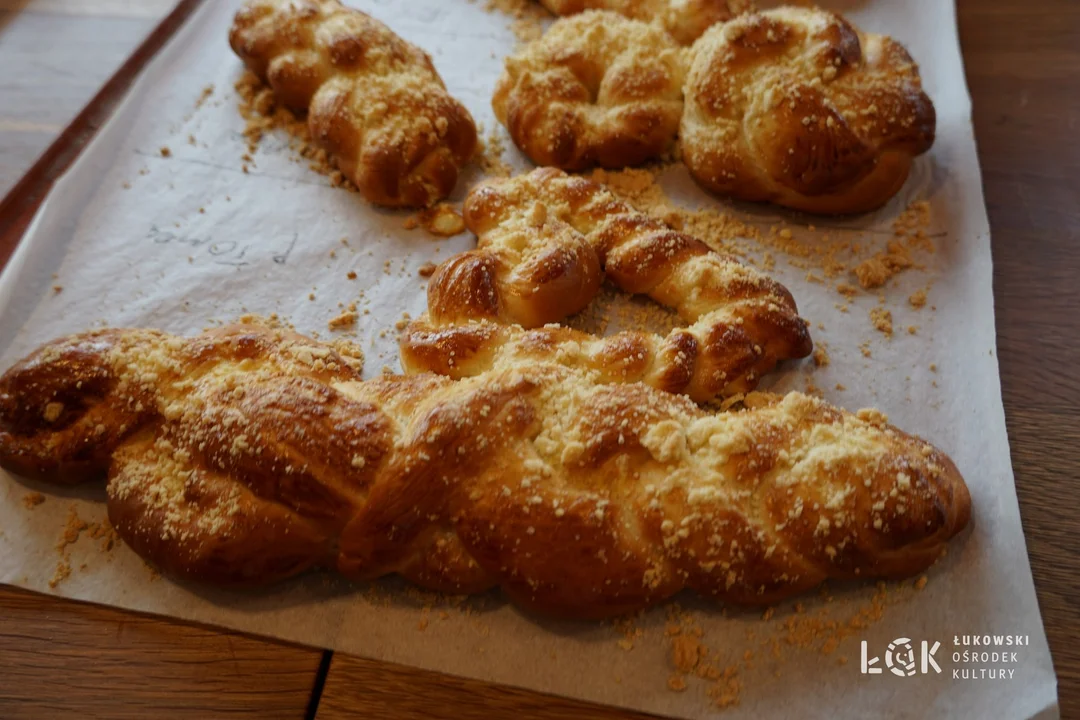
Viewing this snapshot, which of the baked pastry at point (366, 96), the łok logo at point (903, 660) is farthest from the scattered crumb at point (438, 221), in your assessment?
the łok logo at point (903, 660)

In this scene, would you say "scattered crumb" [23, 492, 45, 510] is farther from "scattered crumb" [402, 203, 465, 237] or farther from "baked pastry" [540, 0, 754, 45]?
"baked pastry" [540, 0, 754, 45]

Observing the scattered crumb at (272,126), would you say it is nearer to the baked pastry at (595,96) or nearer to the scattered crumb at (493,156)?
the scattered crumb at (493,156)

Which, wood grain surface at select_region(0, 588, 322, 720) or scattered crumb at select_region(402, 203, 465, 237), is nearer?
wood grain surface at select_region(0, 588, 322, 720)

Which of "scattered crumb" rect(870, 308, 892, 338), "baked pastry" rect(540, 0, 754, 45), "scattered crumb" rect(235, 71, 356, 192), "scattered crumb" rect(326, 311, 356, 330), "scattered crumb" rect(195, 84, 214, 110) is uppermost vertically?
"baked pastry" rect(540, 0, 754, 45)

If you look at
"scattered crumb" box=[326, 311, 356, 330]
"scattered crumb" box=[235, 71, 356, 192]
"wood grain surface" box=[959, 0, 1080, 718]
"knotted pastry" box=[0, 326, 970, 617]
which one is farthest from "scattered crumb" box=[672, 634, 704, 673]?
"scattered crumb" box=[235, 71, 356, 192]

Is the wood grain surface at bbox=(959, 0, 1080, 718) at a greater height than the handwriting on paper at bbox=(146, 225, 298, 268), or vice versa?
the handwriting on paper at bbox=(146, 225, 298, 268)
